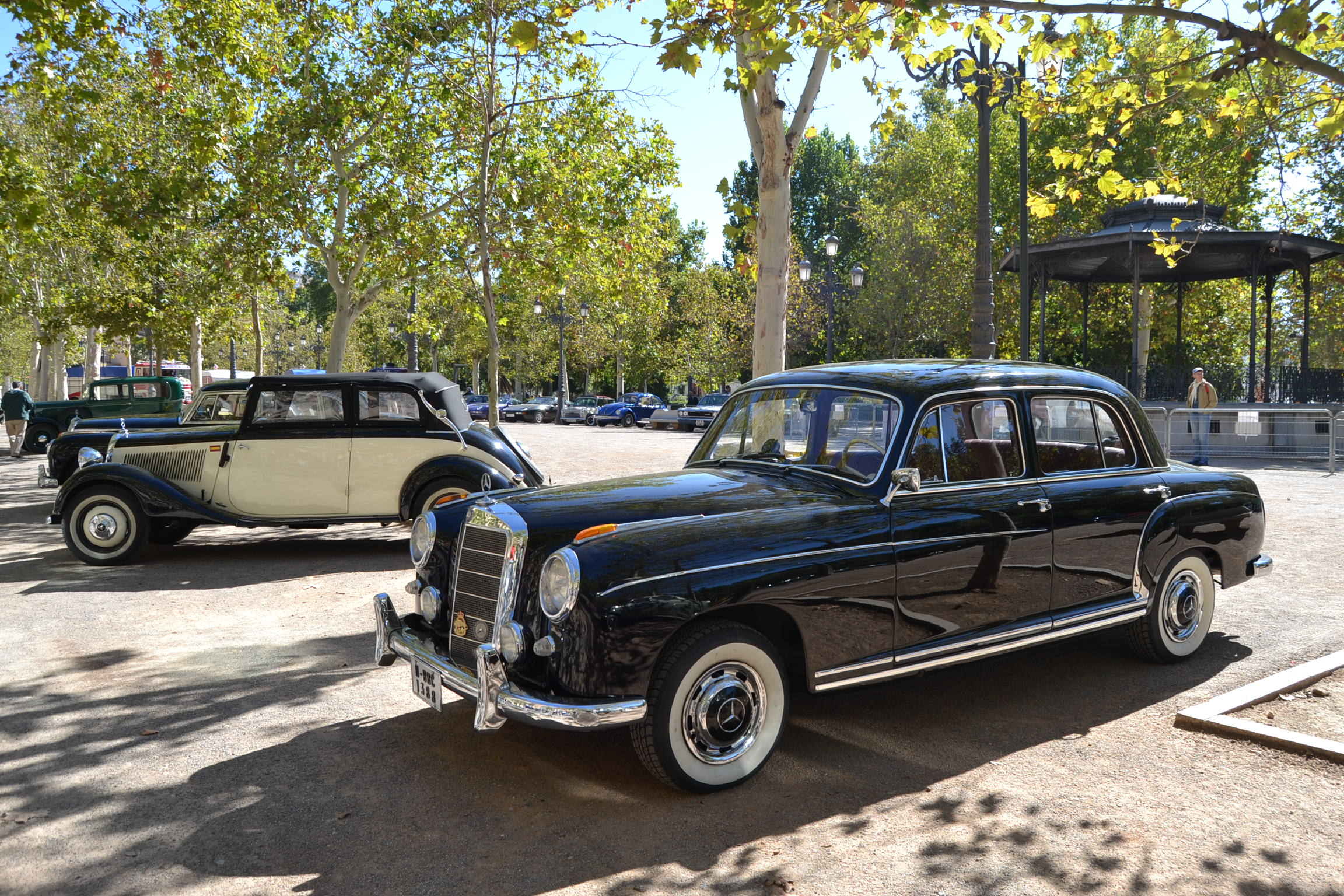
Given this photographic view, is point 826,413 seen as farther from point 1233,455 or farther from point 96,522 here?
point 1233,455

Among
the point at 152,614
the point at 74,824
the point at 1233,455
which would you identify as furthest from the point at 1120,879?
the point at 1233,455

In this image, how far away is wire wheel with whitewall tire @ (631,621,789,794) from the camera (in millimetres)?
3932

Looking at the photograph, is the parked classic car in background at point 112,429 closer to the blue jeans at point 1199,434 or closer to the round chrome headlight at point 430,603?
the round chrome headlight at point 430,603

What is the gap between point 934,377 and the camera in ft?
16.6

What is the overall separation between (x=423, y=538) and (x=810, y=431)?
2.01 meters

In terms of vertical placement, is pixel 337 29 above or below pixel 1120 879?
above

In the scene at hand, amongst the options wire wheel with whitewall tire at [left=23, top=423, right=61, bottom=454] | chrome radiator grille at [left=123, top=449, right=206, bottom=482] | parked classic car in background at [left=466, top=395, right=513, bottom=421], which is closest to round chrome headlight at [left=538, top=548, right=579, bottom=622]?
chrome radiator grille at [left=123, top=449, right=206, bottom=482]

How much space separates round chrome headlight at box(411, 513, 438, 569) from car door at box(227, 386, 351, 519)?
5.18m

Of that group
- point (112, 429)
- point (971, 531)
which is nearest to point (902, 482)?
point (971, 531)

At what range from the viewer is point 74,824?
3.88 m

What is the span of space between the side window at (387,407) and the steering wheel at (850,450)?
611 centimetres

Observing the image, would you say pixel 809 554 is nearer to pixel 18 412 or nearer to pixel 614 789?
pixel 614 789

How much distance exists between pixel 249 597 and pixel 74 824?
14.6ft

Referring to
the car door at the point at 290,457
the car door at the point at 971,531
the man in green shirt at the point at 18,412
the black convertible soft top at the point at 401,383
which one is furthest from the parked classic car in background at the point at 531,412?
the car door at the point at 971,531
